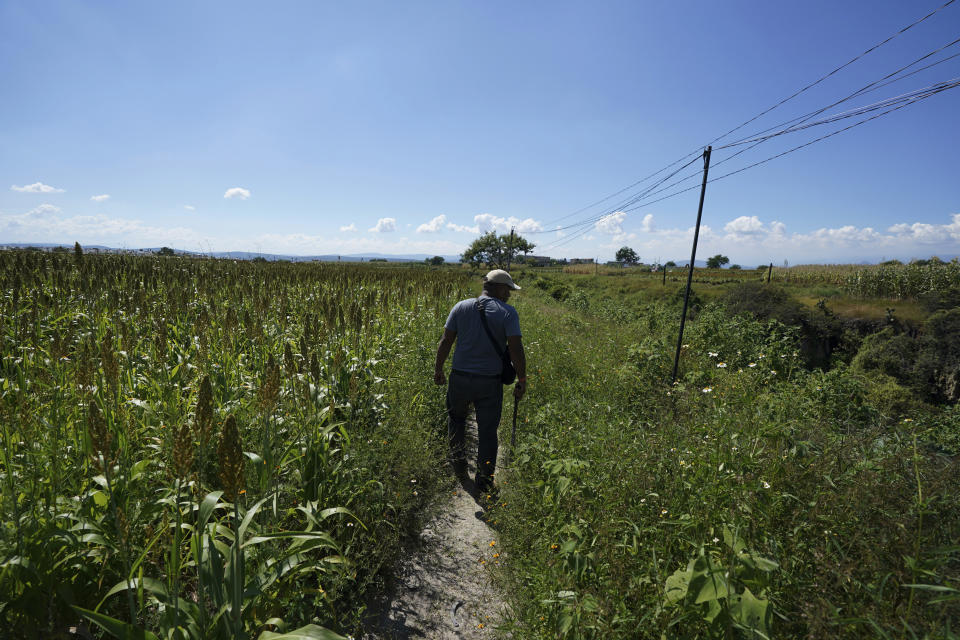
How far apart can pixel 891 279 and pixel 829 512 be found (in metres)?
23.7

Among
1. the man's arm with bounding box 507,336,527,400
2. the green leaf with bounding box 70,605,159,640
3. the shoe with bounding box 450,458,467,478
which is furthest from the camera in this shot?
the shoe with bounding box 450,458,467,478

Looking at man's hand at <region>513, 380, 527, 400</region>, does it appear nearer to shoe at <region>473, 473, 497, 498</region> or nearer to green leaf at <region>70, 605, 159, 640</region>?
shoe at <region>473, 473, 497, 498</region>

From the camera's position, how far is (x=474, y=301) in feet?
14.4

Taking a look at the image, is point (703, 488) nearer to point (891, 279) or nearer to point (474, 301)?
point (474, 301)

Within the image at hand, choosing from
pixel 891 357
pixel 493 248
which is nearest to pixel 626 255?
pixel 493 248

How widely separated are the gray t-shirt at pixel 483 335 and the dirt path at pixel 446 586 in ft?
4.68

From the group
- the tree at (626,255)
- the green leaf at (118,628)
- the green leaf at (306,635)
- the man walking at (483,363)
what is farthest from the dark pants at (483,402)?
the tree at (626,255)

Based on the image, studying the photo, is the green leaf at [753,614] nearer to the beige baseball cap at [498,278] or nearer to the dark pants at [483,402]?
the dark pants at [483,402]

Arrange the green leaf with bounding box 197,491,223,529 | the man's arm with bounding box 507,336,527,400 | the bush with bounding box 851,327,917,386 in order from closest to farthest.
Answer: the green leaf with bounding box 197,491,223,529 → the man's arm with bounding box 507,336,527,400 → the bush with bounding box 851,327,917,386

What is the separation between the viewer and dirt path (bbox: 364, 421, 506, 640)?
8.59ft

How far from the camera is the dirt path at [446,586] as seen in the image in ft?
8.59

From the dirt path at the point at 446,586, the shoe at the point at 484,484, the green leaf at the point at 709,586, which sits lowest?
the dirt path at the point at 446,586

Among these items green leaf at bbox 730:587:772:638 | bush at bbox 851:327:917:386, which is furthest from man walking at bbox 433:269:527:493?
bush at bbox 851:327:917:386

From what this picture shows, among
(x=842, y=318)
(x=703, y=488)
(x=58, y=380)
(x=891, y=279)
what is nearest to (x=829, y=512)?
(x=703, y=488)
